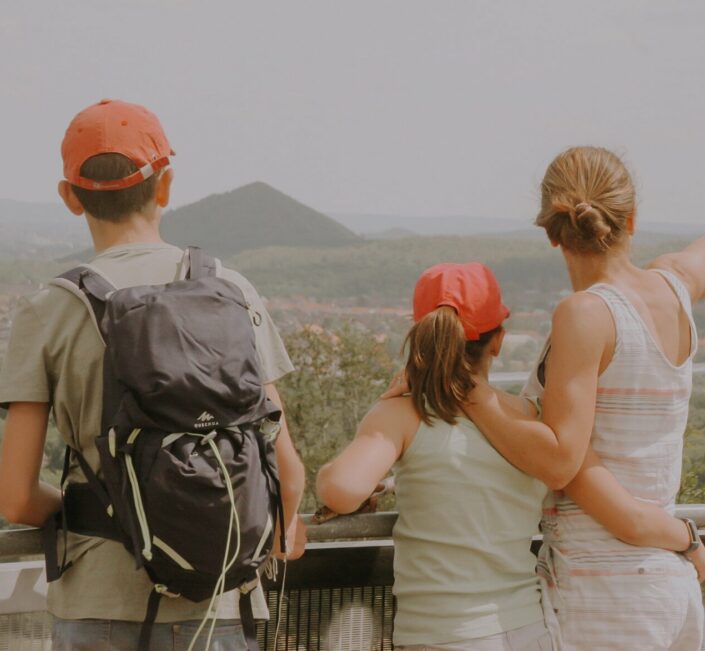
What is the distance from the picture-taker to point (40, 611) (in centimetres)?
207

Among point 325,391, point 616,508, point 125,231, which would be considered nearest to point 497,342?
point 616,508

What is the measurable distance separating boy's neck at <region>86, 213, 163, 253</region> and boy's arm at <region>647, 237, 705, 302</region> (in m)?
0.99

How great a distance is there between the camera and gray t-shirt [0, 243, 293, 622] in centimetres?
169

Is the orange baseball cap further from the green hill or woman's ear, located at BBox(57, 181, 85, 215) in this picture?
the green hill

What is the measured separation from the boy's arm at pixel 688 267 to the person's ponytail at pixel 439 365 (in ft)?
1.56

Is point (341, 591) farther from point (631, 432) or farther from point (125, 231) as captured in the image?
point (125, 231)

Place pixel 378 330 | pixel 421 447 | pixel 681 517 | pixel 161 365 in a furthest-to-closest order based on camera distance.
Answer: pixel 378 330
pixel 681 517
pixel 421 447
pixel 161 365

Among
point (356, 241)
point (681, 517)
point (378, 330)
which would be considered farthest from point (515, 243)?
point (681, 517)

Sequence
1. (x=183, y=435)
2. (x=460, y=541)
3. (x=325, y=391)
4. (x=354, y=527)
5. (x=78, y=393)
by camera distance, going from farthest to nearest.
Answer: (x=325, y=391) < (x=354, y=527) < (x=460, y=541) < (x=78, y=393) < (x=183, y=435)

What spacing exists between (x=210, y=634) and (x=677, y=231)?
142 feet

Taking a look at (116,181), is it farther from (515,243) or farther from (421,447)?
(515,243)

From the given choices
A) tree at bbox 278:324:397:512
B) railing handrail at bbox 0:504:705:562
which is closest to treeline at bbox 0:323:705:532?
tree at bbox 278:324:397:512

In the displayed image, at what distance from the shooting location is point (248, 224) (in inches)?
1674

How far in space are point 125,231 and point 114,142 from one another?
0.48 ft
